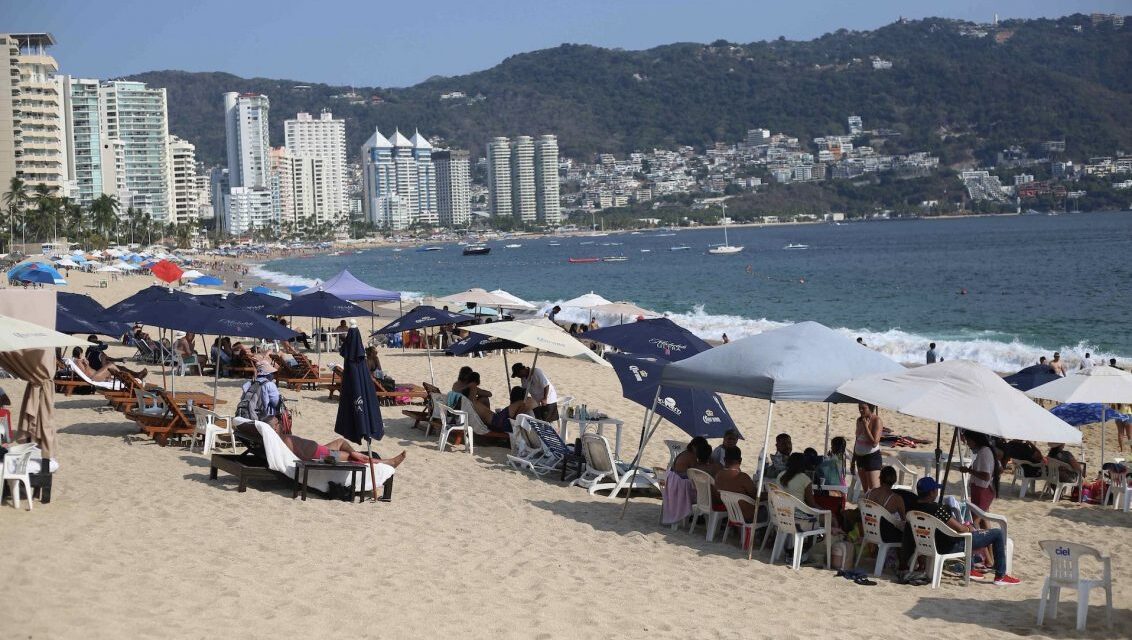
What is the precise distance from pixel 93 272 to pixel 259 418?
5843 cm

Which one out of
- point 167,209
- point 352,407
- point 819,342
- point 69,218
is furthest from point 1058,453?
point 167,209

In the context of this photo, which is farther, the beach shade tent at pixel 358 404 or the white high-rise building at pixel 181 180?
the white high-rise building at pixel 181 180

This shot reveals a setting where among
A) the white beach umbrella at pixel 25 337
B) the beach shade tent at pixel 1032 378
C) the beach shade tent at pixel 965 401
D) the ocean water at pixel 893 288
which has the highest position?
the white beach umbrella at pixel 25 337

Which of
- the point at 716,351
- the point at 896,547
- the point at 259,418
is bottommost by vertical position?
the point at 896,547

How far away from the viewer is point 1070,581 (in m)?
6.40

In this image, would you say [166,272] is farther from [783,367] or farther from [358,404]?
[783,367]

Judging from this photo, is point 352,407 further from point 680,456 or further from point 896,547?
point 896,547

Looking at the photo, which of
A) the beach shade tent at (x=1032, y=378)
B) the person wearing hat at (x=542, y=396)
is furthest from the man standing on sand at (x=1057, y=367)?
the person wearing hat at (x=542, y=396)

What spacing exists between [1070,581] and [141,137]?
18119 cm

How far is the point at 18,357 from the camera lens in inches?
326

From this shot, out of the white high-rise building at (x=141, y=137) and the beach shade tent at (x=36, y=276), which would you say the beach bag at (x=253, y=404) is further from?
the white high-rise building at (x=141, y=137)

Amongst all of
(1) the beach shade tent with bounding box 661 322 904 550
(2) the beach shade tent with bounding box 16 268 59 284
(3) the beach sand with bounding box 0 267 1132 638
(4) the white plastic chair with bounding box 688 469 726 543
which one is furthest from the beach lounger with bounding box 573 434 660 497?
(2) the beach shade tent with bounding box 16 268 59 284

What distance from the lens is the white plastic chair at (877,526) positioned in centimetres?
751

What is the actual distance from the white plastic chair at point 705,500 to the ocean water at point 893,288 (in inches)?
809
